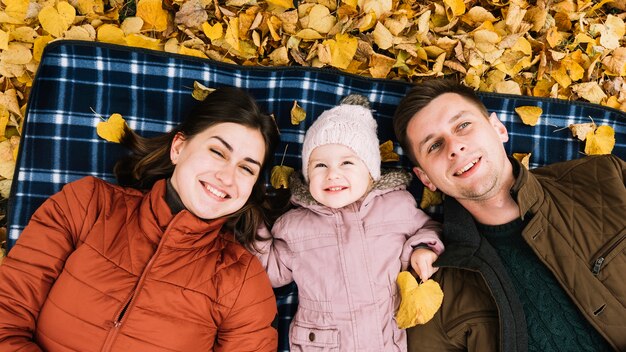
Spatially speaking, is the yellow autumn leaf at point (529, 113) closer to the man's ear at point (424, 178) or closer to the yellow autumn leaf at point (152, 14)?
the man's ear at point (424, 178)

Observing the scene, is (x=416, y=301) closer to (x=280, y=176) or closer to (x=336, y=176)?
(x=336, y=176)

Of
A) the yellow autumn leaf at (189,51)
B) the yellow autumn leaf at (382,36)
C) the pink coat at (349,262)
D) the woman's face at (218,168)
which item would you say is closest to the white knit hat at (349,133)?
the pink coat at (349,262)

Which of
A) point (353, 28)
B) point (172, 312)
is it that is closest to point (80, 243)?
point (172, 312)

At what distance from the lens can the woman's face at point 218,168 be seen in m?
2.01

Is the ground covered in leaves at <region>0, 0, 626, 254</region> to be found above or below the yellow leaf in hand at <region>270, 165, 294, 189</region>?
above

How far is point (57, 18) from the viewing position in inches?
92.3

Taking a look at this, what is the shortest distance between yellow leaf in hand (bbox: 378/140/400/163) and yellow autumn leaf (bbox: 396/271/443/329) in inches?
22.9

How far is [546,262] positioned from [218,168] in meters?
1.35

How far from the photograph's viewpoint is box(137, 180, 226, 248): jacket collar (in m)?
1.98

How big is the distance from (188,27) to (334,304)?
1469 mm

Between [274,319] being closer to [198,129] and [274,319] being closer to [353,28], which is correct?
[198,129]

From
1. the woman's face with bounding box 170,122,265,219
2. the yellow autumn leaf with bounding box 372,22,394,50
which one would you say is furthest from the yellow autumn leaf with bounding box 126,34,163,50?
the yellow autumn leaf with bounding box 372,22,394,50

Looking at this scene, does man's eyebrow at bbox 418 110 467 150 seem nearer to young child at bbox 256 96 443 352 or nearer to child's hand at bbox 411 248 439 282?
young child at bbox 256 96 443 352

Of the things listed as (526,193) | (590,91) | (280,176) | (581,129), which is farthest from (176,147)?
(590,91)
